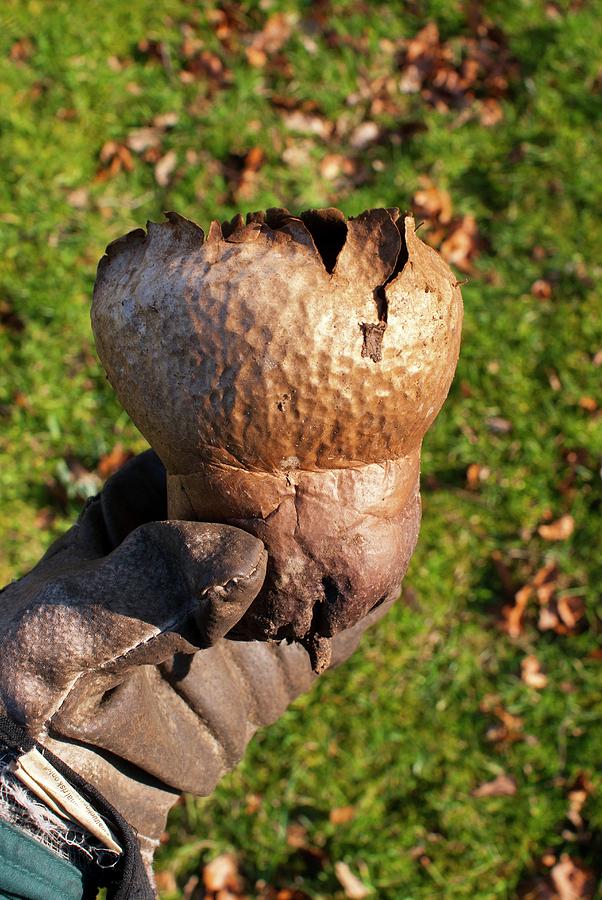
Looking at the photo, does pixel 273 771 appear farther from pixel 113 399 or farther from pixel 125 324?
pixel 125 324

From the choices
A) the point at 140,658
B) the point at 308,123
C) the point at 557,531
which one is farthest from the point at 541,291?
the point at 140,658

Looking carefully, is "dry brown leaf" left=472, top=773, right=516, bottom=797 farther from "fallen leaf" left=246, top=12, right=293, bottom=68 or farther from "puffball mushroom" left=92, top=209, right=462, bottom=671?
"fallen leaf" left=246, top=12, right=293, bottom=68

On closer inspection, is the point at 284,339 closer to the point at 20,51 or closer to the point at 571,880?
the point at 571,880

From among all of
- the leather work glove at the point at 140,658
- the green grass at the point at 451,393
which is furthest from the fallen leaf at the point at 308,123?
the leather work glove at the point at 140,658

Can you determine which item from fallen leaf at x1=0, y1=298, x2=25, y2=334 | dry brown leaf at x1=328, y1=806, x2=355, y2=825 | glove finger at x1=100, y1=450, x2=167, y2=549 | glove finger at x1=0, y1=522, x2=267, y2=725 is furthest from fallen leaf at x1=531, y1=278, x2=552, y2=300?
glove finger at x1=0, y1=522, x2=267, y2=725

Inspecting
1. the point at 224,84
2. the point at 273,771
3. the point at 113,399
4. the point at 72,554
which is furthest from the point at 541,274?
the point at 72,554

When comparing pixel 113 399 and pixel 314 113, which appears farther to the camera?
pixel 314 113
